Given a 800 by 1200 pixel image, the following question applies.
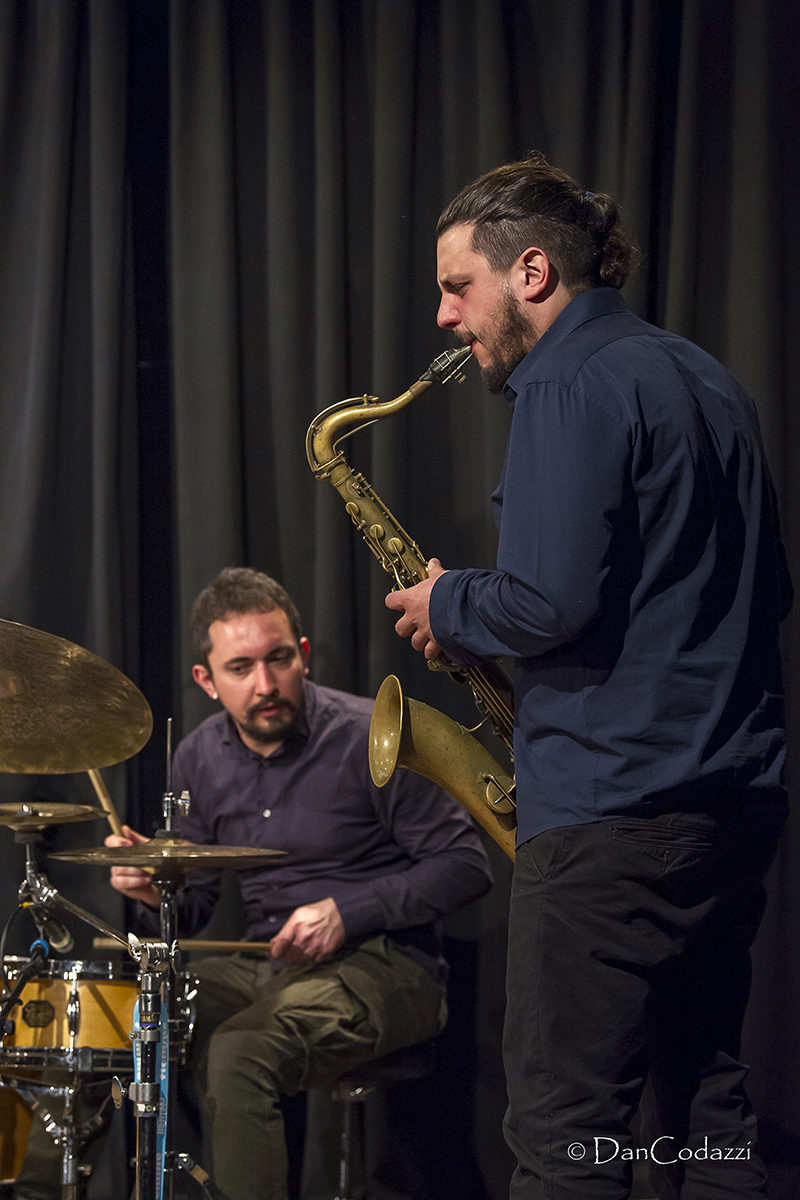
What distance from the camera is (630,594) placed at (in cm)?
160

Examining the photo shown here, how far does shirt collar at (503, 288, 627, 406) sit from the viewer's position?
5.71ft

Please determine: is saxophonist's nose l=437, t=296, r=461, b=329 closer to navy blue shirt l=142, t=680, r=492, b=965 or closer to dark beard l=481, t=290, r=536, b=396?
dark beard l=481, t=290, r=536, b=396

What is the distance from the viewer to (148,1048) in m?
2.25

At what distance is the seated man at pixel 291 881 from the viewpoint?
95.9 inches

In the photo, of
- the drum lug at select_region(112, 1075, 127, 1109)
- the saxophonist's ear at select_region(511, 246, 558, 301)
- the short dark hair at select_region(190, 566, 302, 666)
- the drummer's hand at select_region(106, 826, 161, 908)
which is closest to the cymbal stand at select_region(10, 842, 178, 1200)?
the drum lug at select_region(112, 1075, 127, 1109)

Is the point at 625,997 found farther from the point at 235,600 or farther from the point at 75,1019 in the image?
the point at 235,600

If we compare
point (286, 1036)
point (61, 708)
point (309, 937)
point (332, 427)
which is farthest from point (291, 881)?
point (332, 427)

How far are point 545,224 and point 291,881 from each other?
1.77m

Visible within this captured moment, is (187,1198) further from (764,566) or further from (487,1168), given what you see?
Result: (764,566)

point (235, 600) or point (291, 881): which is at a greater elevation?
point (235, 600)

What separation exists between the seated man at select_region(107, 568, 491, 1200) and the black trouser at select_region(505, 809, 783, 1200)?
0.97 metres

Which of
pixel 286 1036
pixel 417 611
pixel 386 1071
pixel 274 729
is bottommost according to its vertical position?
pixel 386 1071

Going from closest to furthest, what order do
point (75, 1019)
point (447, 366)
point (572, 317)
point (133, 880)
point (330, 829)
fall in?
point (572, 317) < point (75, 1019) < point (447, 366) < point (133, 880) < point (330, 829)

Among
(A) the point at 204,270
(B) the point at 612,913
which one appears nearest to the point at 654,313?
(A) the point at 204,270
